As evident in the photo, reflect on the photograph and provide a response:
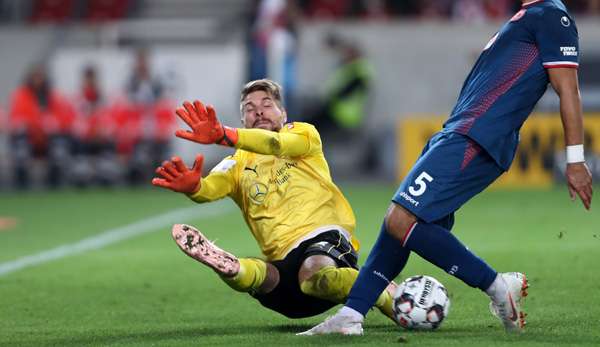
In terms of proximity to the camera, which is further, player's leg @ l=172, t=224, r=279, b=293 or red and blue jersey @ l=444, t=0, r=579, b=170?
player's leg @ l=172, t=224, r=279, b=293

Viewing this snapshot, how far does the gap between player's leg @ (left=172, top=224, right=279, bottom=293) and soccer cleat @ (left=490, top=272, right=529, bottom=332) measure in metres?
1.18

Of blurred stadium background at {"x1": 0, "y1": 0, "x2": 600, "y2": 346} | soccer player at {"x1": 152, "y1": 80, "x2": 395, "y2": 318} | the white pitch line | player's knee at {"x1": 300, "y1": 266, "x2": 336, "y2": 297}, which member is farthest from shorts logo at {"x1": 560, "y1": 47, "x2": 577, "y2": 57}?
the white pitch line

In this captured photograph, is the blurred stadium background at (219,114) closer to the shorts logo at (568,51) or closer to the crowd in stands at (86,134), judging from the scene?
the crowd in stands at (86,134)

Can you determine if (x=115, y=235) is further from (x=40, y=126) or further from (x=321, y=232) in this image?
(x=40, y=126)

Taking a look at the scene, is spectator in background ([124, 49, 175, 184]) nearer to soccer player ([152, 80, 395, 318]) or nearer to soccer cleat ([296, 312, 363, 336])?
soccer player ([152, 80, 395, 318])

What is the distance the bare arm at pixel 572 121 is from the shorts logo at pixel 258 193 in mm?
1681

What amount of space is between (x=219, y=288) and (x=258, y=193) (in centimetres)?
201

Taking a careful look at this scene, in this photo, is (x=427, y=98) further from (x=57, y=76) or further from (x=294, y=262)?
(x=294, y=262)

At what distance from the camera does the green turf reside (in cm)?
627

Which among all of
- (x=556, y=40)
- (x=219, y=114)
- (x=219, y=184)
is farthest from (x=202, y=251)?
(x=219, y=114)

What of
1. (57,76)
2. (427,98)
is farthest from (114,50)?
(427,98)

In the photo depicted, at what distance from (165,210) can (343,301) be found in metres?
9.33

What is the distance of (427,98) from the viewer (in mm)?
22484

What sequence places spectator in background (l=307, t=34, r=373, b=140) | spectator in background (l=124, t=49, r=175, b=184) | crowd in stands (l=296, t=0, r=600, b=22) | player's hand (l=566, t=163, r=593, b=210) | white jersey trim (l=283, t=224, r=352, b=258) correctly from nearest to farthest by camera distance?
player's hand (l=566, t=163, r=593, b=210) → white jersey trim (l=283, t=224, r=352, b=258) → spectator in background (l=124, t=49, r=175, b=184) → spectator in background (l=307, t=34, r=373, b=140) → crowd in stands (l=296, t=0, r=600, b=22)
